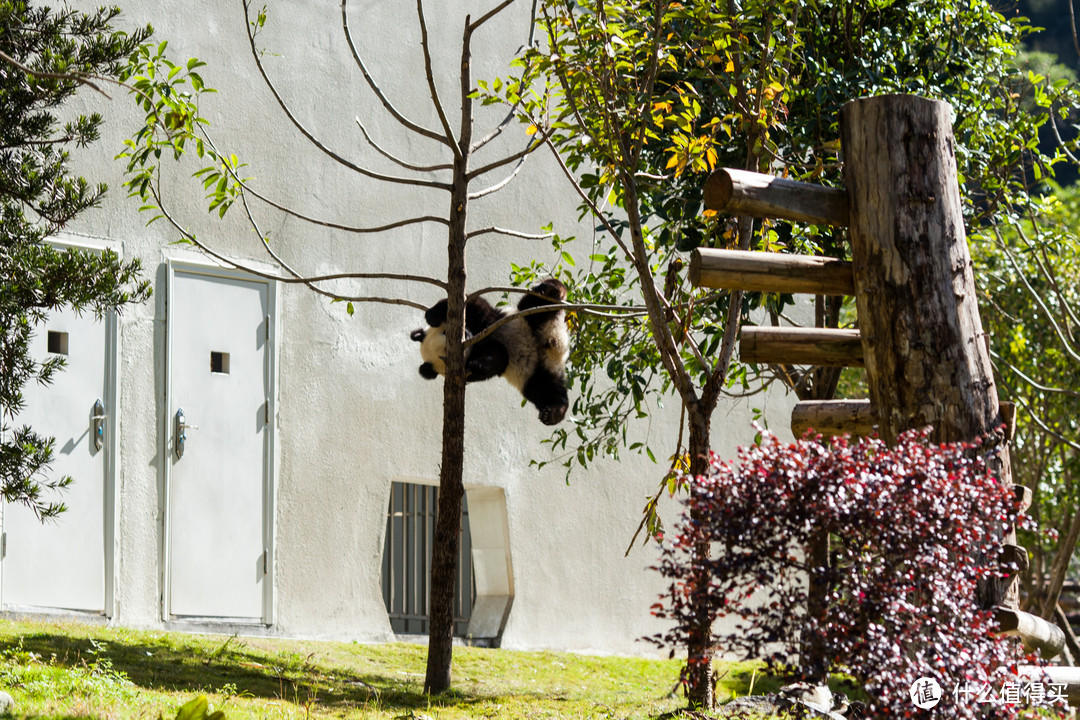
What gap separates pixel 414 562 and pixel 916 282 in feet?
22.8

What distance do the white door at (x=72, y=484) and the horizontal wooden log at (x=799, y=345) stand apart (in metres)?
4.74

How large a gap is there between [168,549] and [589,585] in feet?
12.1

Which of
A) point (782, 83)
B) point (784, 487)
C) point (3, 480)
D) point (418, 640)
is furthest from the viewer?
point (418, 640)

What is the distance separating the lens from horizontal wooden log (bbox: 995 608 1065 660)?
13.8ft

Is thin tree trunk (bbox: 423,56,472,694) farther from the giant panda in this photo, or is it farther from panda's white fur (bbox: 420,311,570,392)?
panda's white fur (bbox: 420,311,570,392)

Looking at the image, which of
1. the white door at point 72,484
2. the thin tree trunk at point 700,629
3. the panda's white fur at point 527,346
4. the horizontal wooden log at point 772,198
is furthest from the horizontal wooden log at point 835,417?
the white door at point 72,484

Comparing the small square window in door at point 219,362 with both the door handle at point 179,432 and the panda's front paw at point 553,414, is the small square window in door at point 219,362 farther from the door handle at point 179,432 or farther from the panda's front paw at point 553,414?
the panda's front paw at point 553,414

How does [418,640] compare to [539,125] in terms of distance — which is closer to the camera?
[539,125]

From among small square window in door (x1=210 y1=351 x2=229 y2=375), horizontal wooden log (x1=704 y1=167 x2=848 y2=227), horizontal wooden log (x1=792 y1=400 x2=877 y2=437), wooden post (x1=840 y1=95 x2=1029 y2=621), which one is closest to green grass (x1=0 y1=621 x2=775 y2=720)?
horizontal wooden log (x1=792 y1=400 x2=877 y2=437)

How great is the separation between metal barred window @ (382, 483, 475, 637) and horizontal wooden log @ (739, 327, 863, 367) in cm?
566

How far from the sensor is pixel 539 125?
224 inches

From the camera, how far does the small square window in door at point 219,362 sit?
27.3ft

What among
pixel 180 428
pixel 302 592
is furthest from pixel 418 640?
pixel 180 428

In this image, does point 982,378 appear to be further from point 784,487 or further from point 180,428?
point 180,428
